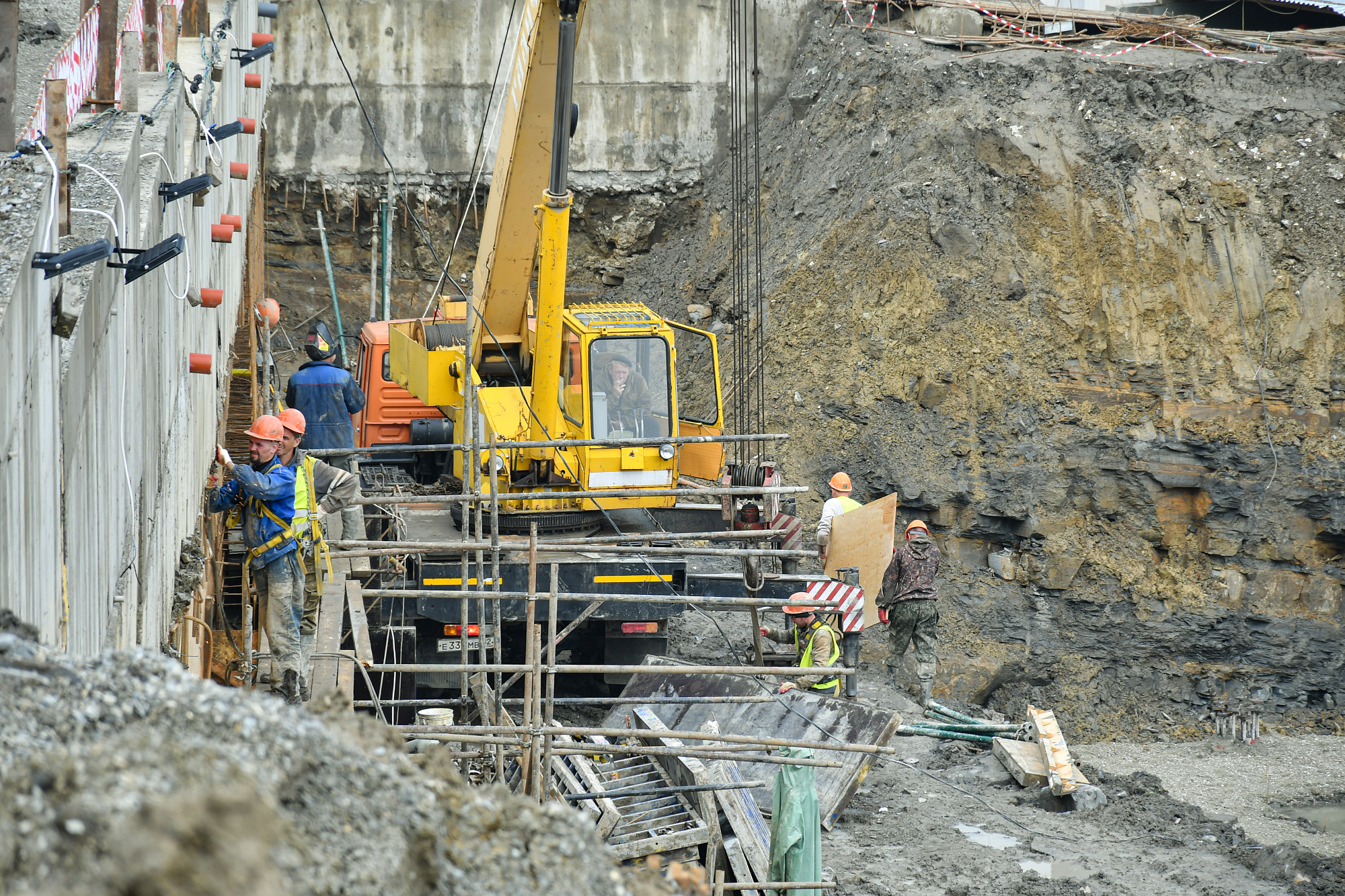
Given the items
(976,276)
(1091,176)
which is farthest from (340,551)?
(1091,176)

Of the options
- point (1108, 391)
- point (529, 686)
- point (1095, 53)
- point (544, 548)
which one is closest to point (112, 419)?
point (529, 686)

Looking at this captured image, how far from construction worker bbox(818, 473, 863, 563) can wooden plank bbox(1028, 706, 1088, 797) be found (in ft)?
7.56

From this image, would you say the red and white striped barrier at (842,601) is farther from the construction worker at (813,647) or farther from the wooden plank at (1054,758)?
the wooden plank at (1054,758)

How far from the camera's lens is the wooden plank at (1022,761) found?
10719mm

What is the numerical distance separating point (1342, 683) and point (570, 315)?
11.9m

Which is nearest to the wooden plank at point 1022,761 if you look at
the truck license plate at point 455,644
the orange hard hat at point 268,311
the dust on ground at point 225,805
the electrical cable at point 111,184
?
the truck license plate at point 455,644

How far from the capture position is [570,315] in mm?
11547

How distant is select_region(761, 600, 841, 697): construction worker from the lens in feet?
34.2

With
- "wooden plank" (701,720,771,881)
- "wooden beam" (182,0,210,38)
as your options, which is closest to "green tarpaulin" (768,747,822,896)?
"wooden plank" (701,720,771,881)

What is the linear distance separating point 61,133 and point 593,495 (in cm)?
698

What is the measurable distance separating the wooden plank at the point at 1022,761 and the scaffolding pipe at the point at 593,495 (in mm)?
2986

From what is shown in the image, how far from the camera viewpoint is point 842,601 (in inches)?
417

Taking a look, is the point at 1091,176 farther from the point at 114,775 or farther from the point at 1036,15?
the point at 114,775

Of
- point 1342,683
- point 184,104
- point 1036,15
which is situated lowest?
point 1342,683
